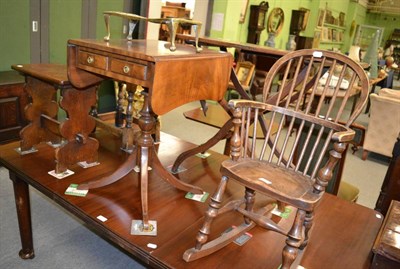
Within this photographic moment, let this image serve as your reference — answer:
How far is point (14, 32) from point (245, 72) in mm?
3226

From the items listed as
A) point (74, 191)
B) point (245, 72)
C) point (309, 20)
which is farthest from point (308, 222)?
point (309, 20)

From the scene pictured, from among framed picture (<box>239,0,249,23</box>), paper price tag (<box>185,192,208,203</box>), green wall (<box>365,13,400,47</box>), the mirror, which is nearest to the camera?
paper price tag (<box>185,192,208,203</box>)

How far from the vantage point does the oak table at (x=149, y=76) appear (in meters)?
1.46

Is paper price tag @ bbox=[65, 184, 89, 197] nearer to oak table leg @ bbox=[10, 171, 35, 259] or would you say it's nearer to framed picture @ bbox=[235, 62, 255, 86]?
oak table leg @ bbox=[10, 171, 35, 259]

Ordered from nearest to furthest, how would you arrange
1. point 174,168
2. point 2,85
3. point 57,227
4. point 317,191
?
point 317,191 < point 174,168 < point 57,227 < point 2,85

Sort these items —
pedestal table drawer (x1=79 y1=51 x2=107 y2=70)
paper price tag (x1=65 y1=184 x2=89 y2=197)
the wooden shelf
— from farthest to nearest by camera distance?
the wooden shelf
paper price tag (x1=65 y1=184 x2=89 y2=197)
pedestal table drawer (x1=79 y1=51 x2=107 y2=70)

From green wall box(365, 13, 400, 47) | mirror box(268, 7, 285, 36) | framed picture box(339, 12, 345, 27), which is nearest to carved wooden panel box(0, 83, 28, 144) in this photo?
mirror box(268, 7, 285, 36)

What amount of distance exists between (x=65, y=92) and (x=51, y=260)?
0.96 meters

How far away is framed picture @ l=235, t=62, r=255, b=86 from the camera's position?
537cm

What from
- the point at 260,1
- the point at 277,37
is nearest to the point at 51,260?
the point at 260,1

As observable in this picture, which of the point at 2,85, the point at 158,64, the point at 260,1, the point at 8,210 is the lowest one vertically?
the point at 8,210

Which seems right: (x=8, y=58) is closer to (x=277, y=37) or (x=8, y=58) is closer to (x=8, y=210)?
(x=8, y=210)

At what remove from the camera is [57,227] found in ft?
7.55

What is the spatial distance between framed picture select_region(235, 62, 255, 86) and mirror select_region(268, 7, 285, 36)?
2.80m
